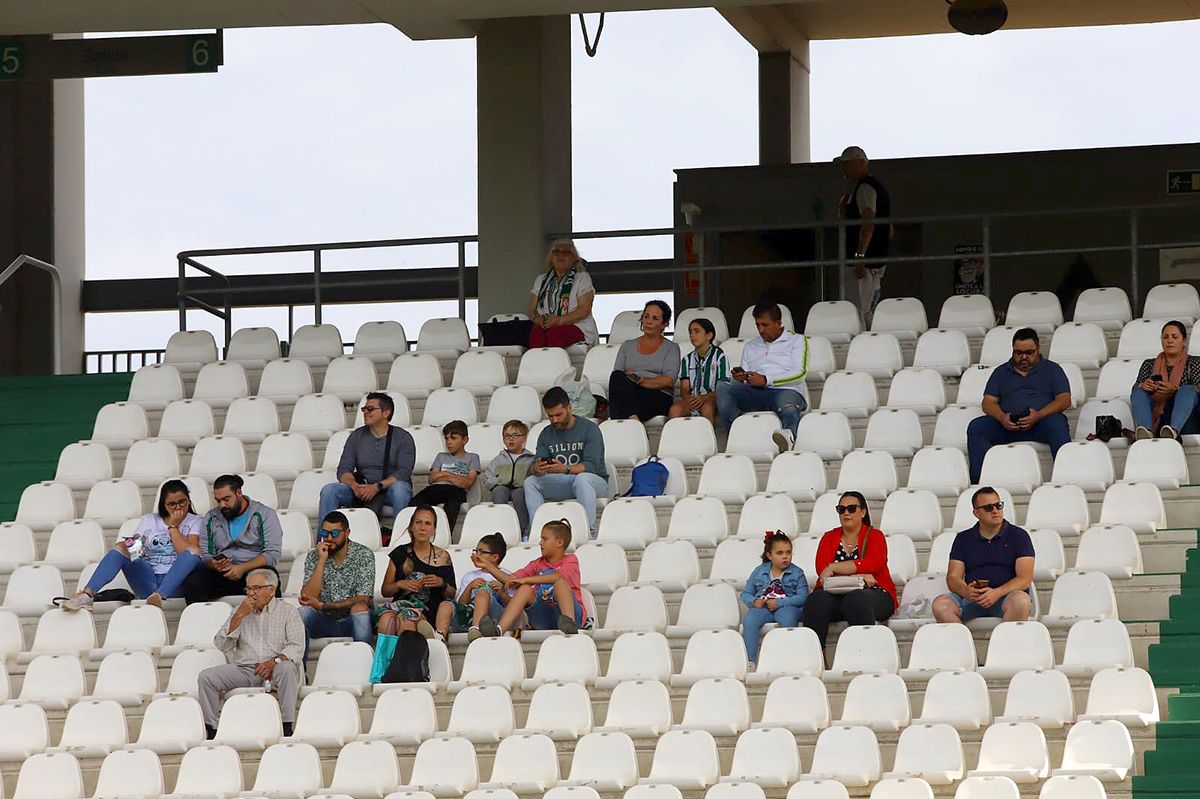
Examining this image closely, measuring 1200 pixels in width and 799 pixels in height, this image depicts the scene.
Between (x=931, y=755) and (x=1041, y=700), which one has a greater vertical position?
(x=1041, y=700)

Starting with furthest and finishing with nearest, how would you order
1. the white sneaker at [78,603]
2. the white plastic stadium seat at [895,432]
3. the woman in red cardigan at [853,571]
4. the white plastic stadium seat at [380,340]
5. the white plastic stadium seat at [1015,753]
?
1. the white plastic stadium seat at [380,340]
2. the white plastic stadium seat at [895,432]
3. the white sneaker at [78,603]
4. the woman in red cardigan at [853,571]
5. the white plastic stadium seat at [1015,753]

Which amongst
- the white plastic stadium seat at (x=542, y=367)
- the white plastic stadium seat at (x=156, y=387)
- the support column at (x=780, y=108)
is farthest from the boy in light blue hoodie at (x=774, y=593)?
the support column at (x=780, y=108)

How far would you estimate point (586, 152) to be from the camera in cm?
2781

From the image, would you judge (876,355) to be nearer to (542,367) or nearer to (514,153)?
(542,367)

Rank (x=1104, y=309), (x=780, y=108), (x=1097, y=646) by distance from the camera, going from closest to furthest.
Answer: (x=1097, y=646)
(x=1104, y=309)
(x=780, y=108)

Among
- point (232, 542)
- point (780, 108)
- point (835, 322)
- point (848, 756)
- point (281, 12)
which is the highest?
point (780, 108)

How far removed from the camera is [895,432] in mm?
12391

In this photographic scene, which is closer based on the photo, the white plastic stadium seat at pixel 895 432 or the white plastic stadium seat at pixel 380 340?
the white plastic stadium seat at pixel 895 432

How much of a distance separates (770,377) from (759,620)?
283 cm

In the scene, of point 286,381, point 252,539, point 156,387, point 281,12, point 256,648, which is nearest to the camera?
point 256,648

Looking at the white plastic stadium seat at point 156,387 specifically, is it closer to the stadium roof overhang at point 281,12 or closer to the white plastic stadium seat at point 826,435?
the stadium roof overhang at point 281,12

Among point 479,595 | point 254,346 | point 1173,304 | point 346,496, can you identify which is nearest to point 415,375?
point 254,346

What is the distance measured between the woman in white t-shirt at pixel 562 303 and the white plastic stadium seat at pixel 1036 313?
2799mm

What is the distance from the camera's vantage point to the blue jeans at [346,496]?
478 inches
